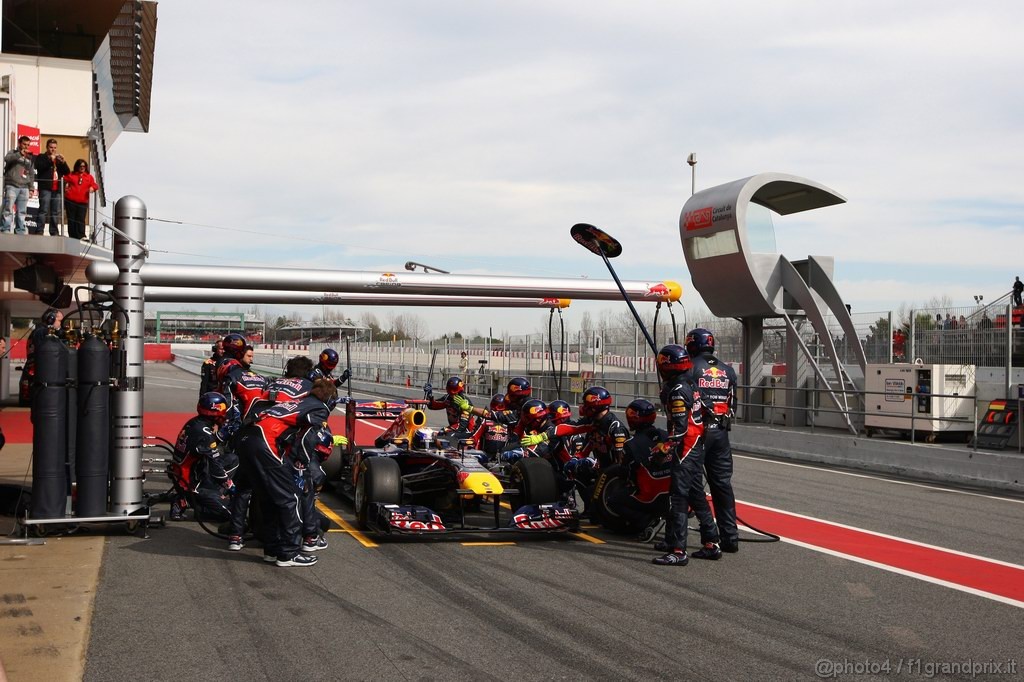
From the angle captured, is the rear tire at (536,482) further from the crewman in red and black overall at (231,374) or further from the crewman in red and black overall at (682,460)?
the crewman in red and black overall at (231,374)

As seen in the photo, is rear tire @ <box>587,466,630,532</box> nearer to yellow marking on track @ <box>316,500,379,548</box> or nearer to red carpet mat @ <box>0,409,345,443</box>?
yellow marking on track @ <box>316,500,379,548</box>

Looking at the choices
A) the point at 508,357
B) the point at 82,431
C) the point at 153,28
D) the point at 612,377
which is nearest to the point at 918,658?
the point at 82,431

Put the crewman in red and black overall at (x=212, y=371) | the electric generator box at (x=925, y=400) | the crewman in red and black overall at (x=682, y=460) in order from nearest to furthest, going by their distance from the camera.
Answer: the crewman in red and black overall at (x=682, y=460) → the crewman in red and black overall at (x=212, y=371) → the electric generator box at (x=925, y=400)

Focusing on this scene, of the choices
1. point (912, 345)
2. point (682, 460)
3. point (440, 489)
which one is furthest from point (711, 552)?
point (912, 345)

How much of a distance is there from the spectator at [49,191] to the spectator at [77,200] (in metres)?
0.21

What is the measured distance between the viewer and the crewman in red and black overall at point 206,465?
9727 mm

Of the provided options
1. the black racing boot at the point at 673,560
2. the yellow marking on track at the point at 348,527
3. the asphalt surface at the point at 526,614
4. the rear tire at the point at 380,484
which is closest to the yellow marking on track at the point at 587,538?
the asphalt surface at the point at 526,614

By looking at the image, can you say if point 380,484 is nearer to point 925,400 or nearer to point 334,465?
point 334,465

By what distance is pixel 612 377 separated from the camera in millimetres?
26750

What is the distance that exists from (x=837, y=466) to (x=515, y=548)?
32.4ft

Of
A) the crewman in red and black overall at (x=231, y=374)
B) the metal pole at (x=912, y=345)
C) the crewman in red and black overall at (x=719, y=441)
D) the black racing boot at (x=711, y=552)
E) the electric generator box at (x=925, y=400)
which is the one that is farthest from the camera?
the metal pole at (x=912, y=345)

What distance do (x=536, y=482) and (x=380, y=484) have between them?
162 centimetres

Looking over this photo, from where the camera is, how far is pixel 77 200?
16.2m

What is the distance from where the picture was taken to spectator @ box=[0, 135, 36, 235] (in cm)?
1495
